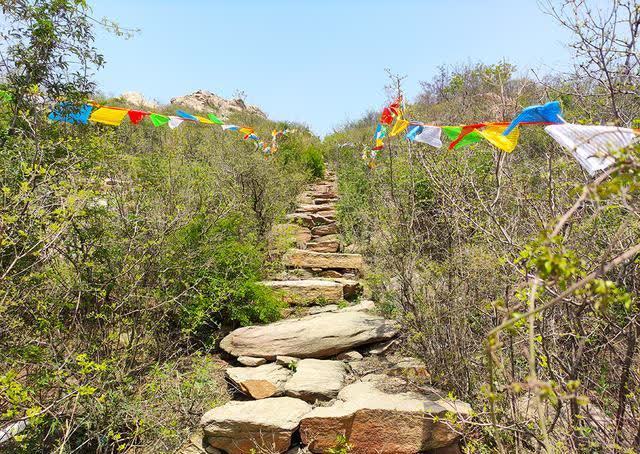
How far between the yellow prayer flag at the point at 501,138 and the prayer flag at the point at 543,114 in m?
0.14

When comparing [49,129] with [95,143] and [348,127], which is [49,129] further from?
[348,127]

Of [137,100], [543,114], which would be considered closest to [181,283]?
[543,114]

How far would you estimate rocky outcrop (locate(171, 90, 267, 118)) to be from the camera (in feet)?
97.2

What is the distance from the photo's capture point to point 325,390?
3.89 meters

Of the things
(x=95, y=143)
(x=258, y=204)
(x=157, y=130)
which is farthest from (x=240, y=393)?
(x=157, y=130)

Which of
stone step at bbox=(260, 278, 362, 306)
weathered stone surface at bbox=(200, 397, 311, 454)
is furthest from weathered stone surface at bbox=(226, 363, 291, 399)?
stone step at bbox=(260, 278, 362, 306)

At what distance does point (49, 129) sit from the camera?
413cm

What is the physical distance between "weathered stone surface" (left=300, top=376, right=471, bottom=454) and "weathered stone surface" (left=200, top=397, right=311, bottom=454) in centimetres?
15

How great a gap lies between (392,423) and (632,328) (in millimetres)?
1815

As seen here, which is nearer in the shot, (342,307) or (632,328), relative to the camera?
(632,328)

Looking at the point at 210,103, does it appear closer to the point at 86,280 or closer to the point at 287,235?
the point at 287,235

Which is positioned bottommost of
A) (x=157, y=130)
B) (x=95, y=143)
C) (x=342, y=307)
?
(x=342, y=307)

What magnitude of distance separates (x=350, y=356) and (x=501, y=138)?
8.76 feet

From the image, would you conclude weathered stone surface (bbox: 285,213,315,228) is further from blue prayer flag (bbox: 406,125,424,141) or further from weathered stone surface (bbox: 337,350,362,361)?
weathered stone surface (bbox: 337,350,362,361)
